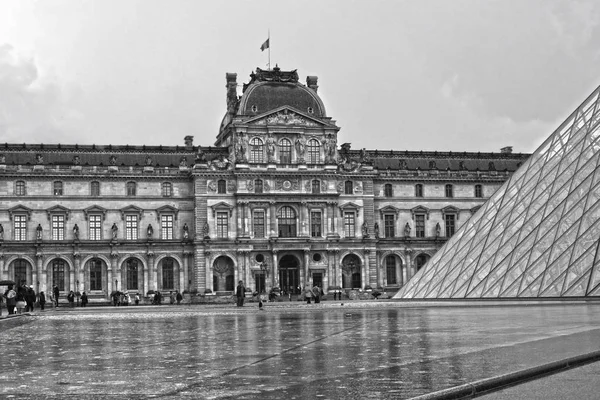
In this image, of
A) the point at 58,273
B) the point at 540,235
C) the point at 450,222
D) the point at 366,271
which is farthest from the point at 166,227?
the point at 540,235

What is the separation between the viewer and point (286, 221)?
7331 centimetres

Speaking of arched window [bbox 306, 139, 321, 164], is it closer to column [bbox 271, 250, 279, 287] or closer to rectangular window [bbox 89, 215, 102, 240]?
column [bbox 271, 250, 279, 287]

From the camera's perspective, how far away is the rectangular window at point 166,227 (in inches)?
2857

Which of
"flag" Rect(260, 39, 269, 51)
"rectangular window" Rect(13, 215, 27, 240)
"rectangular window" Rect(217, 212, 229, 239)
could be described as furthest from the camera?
"flag" Rect(260, 39, 269, 51)

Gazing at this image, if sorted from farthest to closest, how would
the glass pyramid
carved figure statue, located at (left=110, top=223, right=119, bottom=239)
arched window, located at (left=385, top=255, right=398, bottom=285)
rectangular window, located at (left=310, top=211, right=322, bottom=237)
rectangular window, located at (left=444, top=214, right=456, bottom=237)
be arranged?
rectangular window, located at (left=444, top=214, right=456, bottom=237) < arched window, located at (left=385, top=255, right=398, bottom=285) < rectangular window, located at (left=310, top=211, right=322, bottom=237) < carved figure statue, located at (left=110, top=223, right=119, bottom=239) < the glass pyramid

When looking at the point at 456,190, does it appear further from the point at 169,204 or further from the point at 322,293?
the point at 169,204

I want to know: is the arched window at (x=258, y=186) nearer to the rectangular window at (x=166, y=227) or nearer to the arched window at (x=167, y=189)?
the arched window at (x=167, y=189)

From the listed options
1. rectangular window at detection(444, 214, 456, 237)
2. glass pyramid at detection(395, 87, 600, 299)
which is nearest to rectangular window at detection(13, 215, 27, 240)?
rectangular window at detection(444, 214, 456, 237)

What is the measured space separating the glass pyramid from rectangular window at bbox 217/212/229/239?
32.7 metres

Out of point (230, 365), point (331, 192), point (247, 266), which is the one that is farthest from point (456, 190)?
point (230, 365)

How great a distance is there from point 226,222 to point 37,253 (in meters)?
14.4

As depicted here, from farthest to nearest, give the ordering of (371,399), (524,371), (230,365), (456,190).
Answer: (456,190) < (230,365) < (524,371) < (371,399)

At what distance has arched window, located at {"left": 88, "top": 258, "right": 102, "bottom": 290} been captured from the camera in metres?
70.7

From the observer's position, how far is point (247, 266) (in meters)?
71.6
